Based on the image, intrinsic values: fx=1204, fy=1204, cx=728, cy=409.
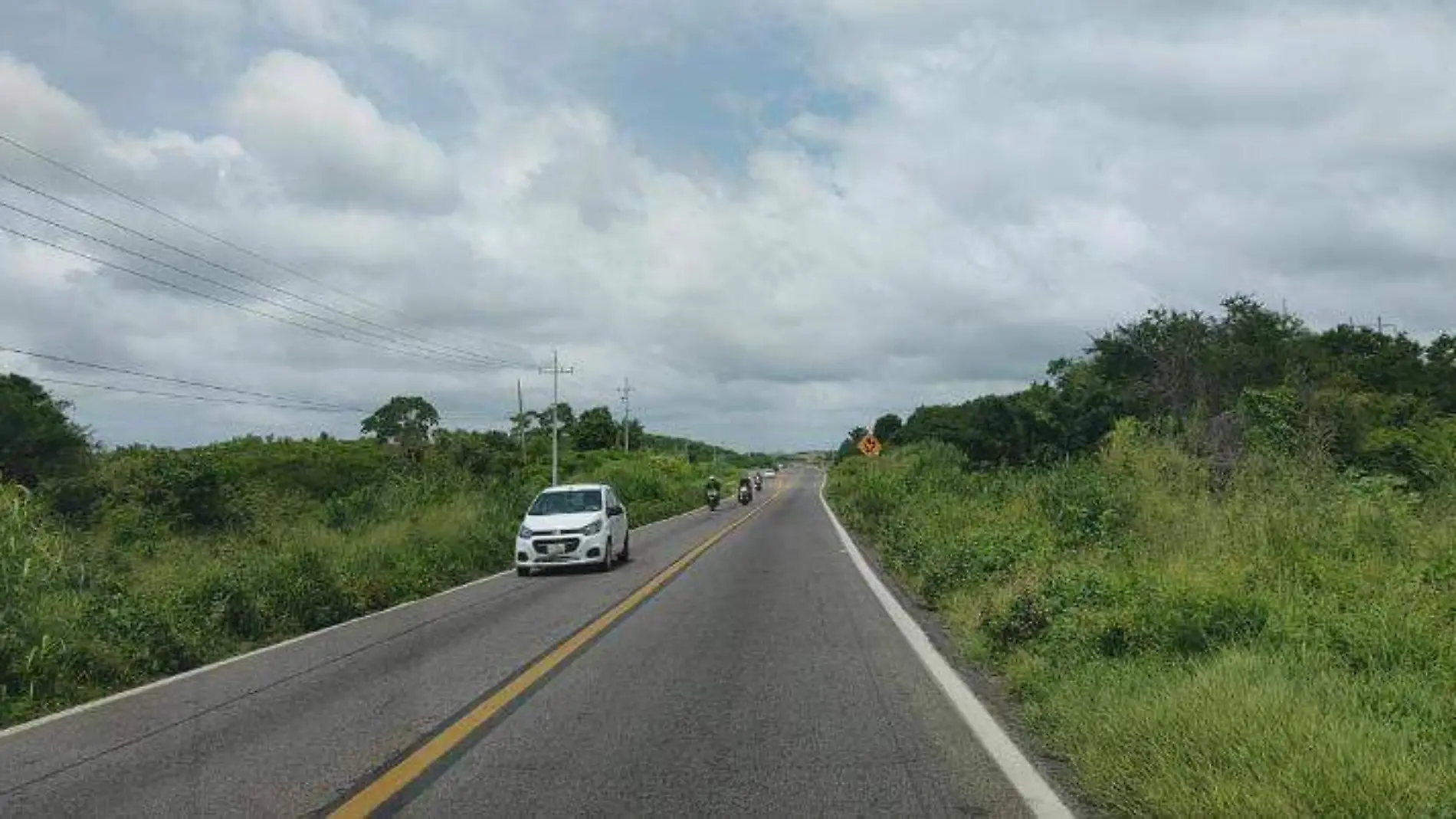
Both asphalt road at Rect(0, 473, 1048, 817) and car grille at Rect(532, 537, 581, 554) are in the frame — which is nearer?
asphalt road at Rect(0, 473, 1048, 817)

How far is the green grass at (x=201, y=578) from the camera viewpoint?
36.2 feet

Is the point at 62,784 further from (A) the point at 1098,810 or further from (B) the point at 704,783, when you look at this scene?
(A) the point at 1098,810

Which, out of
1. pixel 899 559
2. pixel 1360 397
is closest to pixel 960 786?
pixel 899 559

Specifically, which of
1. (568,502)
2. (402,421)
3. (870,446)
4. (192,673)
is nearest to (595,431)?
(402,421)

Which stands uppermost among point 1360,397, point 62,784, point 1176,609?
point 1360,397

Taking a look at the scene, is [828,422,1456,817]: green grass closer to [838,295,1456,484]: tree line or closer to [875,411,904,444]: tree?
[838,295,1456,484]: tree line

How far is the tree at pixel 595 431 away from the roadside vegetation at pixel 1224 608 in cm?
9669

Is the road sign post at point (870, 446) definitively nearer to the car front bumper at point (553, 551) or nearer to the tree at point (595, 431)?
the car front bumper at point (553, 551)

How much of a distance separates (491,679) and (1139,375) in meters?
43.8

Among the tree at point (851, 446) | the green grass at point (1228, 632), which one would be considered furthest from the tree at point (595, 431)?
the green grass at point (1228, 632)

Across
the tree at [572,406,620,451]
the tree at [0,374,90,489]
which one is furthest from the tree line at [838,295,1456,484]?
the tree at [572,406,620,451]

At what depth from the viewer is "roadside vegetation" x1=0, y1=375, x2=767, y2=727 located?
37.1 ft

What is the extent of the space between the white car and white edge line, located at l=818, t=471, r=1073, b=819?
9.16 m

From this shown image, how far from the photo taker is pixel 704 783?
6.67 m
